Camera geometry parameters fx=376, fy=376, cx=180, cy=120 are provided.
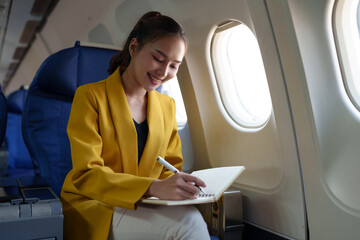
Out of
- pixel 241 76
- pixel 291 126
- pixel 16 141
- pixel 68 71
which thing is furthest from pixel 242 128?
pixel 16 141

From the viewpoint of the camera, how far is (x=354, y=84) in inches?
65.4

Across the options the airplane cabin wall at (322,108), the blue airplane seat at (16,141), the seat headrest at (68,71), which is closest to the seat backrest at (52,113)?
the seat headrest at (68,71)

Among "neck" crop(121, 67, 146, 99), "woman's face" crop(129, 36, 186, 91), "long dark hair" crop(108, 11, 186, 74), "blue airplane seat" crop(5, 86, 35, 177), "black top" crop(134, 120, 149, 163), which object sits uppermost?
"long dark hair" crop(108, 11, 186, 74)

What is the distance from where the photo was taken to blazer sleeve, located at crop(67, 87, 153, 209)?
132cm

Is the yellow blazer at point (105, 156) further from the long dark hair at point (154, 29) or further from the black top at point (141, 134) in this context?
the long dark hair at point (154, 29)

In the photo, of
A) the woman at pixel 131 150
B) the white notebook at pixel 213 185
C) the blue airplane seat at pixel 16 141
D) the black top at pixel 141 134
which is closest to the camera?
the white notebook at pixel 213 185

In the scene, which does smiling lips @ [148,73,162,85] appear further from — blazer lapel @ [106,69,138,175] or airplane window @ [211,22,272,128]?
airplane window @ [211,22,272,128]

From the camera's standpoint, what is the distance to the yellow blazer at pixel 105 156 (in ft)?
4.45

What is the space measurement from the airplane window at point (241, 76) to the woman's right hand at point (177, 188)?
1.05 meters

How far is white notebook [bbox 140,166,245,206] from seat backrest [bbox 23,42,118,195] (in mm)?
817

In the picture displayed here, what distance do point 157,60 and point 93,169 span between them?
0.54 m

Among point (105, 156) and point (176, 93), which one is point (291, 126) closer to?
point (105, 156)

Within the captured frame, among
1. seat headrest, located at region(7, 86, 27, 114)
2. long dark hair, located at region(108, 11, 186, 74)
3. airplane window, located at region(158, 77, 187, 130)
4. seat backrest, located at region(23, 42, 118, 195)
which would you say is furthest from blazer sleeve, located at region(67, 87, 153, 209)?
seat headrest, located at region(7, 86, 27, 114)

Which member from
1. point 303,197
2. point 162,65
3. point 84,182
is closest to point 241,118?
point 303,197
